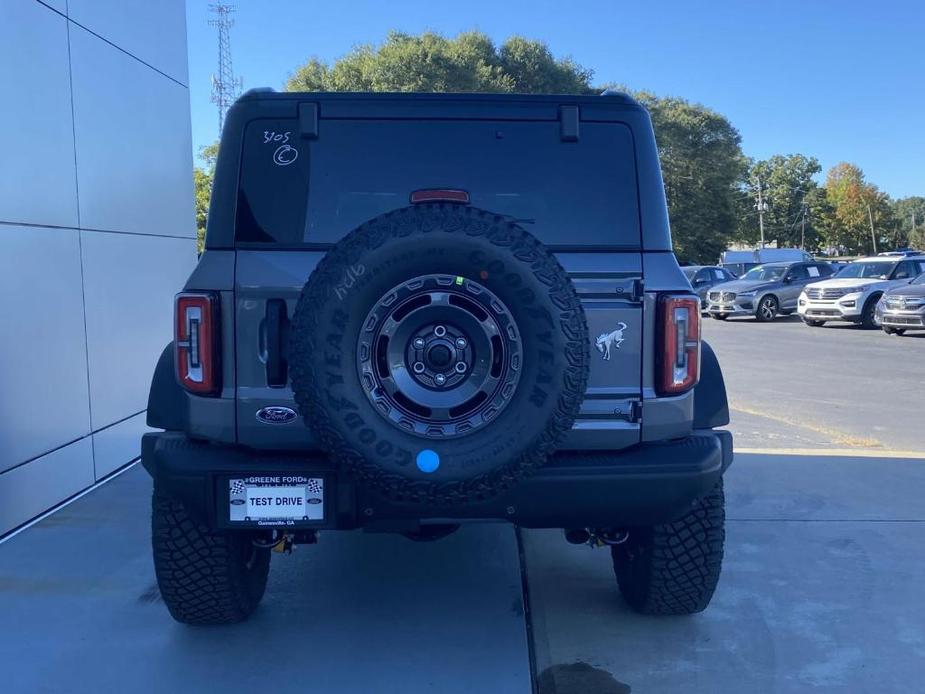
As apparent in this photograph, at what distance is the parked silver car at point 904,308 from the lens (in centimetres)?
1752

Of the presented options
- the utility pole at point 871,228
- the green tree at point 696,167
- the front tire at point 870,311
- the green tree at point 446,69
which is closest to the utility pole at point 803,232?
the utility pole at point 871,228

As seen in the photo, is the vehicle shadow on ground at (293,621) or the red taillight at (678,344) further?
the vehicle shadow on ground at (293,621)

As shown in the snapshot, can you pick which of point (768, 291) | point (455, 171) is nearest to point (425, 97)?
→ point (455, 171)

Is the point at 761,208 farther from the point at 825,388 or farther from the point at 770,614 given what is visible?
the point at 770,614

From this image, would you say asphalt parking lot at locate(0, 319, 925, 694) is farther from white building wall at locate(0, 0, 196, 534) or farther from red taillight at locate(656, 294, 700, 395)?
red taillight at locate(656, 294, 700, 395)

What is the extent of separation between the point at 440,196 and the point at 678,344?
102 cm

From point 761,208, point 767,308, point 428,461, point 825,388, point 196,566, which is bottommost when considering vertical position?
point 825,388

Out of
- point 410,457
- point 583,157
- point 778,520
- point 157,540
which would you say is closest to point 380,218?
point 410,457

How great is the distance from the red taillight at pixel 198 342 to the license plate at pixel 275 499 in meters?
0.37

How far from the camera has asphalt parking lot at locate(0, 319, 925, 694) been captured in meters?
3.42

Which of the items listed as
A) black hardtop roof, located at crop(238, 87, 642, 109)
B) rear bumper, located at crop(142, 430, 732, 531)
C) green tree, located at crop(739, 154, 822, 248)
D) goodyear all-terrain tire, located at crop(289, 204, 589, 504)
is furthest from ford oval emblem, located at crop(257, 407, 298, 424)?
green tree, located at crop(739, 154, 822, 248)

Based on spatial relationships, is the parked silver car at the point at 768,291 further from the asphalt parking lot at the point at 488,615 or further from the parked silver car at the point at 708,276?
the asphalt parking lot at the point at 488,615

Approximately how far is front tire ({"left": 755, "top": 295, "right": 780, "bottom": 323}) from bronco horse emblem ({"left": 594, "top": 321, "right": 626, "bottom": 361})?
2169 centimetres

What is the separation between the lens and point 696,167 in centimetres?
5138
